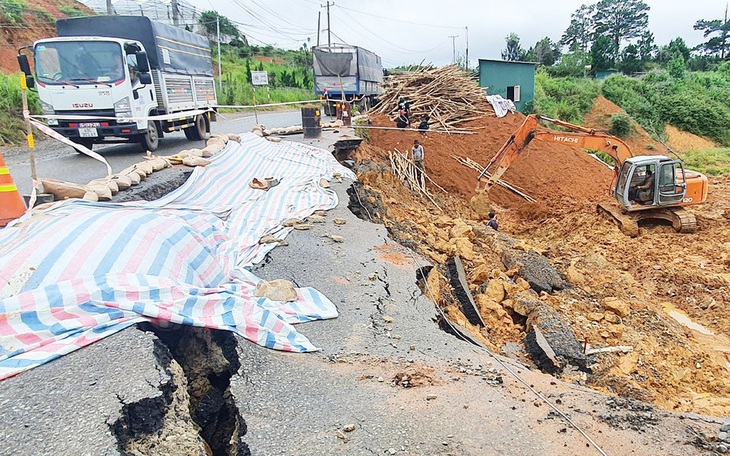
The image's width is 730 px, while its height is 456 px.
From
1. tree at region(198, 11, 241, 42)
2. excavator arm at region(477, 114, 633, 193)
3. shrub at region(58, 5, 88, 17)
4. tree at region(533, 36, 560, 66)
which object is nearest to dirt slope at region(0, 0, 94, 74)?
shrub at region(58, 5, 88, 17)

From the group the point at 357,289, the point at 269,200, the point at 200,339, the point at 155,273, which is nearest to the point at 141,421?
the point at 200,339

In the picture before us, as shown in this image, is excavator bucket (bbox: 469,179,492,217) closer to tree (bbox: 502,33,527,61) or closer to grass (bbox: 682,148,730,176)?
grass (bbox: 682,148,730,176)

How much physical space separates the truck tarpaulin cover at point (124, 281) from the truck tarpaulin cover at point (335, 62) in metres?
19.1

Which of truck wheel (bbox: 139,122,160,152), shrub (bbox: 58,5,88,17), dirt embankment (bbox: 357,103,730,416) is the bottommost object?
dirt embankment (bbox: 357,103,730,416)

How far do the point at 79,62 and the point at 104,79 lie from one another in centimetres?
61

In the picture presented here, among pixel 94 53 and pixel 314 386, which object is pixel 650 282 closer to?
pixel 314 386

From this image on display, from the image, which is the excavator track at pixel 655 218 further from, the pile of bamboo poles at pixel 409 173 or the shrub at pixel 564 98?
the shrub at pixel 564 98

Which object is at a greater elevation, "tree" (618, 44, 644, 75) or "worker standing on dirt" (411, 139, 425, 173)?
"tree" (618, 44, 644, 75)

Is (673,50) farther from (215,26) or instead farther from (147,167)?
(147,167)

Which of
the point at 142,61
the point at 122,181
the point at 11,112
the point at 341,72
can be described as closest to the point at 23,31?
the point at 11,112

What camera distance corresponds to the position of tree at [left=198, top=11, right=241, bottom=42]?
46444mm

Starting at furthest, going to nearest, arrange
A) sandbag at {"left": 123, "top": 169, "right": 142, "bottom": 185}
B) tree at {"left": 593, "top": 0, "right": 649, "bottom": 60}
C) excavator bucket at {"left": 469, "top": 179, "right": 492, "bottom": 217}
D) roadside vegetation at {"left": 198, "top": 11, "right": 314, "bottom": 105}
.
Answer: tree at {"left": 593, "top": 0, "right": 649, "bottom": 60} < roadside vegetation at {"left": 198, "top": 11, "right": 314, "bottom": 105} < excavator bucket at {"left": 469, "top": 179, "right": 492, "bottom": 217} < sandbag at {"left": 123, "top": 169, "right": 142, "bottom": 185}

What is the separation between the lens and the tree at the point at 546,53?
47.1 metres

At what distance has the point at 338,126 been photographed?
17.2 meters
